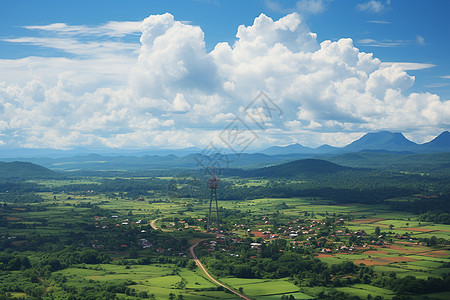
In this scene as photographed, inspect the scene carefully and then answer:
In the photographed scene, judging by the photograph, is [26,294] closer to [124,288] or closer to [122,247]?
[124,288]

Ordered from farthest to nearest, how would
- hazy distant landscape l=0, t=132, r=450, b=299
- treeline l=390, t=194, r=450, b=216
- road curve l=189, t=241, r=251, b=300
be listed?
1. treeline l=390, t=194, r=450, b=216
2. hazy distant landscape l=0, t=132, r=450, b=299
3. road curve l=189, t=241, r=251, b=300

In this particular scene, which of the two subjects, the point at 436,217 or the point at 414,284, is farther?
the point at 436,217

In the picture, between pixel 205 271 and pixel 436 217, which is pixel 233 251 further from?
pixel 436 217

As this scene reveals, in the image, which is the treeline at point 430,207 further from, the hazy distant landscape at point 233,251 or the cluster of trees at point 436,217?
the hazy distant landscape at point 233,251

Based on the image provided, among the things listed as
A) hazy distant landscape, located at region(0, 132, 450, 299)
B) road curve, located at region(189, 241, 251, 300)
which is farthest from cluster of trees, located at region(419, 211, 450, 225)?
road curve, located at region(189, 241, 251, 300)

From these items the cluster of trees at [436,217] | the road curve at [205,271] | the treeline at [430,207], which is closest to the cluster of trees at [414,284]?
the road curve at [205,271]

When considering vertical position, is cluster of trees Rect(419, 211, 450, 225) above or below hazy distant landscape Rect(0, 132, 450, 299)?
above

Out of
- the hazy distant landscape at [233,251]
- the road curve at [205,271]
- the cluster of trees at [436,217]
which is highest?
the cluster of trees at [436,217]

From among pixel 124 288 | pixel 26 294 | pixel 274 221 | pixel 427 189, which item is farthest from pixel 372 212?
pixel 26 294

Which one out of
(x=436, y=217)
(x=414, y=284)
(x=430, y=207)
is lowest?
(x=414, y=284)

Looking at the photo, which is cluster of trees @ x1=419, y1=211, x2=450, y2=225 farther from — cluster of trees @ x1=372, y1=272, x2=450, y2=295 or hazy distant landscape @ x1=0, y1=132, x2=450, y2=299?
cluster of trees @ x1=372, y1=272, x2=450, y2=295

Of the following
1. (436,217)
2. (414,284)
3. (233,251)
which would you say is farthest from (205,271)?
(436,217)

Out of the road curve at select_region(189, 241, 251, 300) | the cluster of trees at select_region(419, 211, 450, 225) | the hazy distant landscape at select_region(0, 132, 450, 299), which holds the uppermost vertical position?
the cluster of trees at select_region(419, 211, 450, 225)
